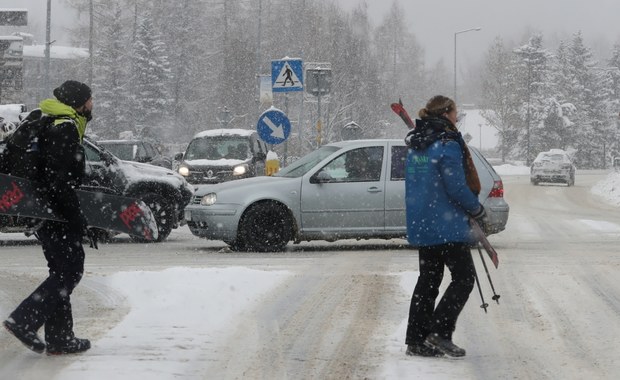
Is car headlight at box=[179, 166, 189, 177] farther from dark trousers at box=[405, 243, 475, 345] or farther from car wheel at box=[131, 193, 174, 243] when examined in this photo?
dark trousers at box=[405, 243, 475, 345]

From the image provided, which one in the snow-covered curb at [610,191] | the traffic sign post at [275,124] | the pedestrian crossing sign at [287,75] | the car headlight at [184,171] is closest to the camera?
the traffic sign post at [275,124]

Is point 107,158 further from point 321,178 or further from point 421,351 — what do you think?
point 421,351

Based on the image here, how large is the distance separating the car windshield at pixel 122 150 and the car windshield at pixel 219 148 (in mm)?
2016

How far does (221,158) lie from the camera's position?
23.8 metres

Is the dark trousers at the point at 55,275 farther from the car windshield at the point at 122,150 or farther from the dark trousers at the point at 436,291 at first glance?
the car windshield at the point at 122,150

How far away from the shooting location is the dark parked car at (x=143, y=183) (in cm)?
1673

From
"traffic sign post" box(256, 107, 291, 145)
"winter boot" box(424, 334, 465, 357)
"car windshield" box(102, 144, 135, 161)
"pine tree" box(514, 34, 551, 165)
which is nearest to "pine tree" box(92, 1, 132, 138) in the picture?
"pine tree" box(514, 34, 551, 165)

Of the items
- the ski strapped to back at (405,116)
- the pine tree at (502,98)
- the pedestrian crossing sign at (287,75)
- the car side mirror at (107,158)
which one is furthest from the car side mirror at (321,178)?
the pine tree at (502,98)

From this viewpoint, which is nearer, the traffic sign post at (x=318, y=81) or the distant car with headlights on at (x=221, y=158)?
the distant car with headlights on at (x=221, y=158)

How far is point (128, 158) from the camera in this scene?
25609 mm

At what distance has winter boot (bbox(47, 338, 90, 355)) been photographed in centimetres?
711

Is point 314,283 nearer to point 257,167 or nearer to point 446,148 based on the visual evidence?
point 446,148

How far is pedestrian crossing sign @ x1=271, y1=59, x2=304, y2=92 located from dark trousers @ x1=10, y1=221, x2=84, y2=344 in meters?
15.5


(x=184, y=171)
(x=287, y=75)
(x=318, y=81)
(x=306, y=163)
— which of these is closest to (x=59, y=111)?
(x=306, y=163)
